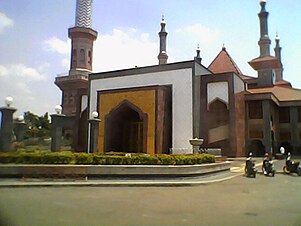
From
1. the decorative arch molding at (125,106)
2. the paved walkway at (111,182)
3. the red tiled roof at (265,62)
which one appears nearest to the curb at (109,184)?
the paved walkway at (111,182)

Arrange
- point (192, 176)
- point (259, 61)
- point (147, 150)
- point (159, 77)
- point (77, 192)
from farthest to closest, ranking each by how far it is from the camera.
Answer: point (259, 61), point (159, 77), point (147, 150), point (192, 176), point (77, 192)

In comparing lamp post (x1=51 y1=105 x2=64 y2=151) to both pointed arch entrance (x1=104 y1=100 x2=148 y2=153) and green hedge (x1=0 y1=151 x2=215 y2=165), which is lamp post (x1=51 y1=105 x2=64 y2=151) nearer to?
green hedge (x1=0 y1=151 x2=215 y2=165)

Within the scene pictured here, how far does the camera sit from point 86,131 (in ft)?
78.5

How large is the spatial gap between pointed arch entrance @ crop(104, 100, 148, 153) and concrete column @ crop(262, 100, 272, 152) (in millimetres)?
8539

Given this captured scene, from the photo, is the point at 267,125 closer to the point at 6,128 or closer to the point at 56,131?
the point at 56,131

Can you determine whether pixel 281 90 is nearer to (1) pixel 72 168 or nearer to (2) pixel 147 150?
(2) pixel 147 150

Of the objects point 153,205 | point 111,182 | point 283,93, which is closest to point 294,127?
point 283,93

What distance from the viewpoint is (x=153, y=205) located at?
20.5 ft

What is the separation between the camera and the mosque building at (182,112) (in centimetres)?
1916

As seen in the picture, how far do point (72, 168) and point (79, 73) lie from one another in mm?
23204

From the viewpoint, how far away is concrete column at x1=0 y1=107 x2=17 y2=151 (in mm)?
10328

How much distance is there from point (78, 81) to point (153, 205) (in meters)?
24.6

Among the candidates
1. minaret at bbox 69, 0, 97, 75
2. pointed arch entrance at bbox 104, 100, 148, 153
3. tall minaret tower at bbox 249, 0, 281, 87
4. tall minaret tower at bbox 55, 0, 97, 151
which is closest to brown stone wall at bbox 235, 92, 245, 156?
pointed arch entrance at bbox 104, 100, 148, 153

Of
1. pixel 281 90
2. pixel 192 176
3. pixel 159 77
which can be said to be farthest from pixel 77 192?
pixel 281 90
